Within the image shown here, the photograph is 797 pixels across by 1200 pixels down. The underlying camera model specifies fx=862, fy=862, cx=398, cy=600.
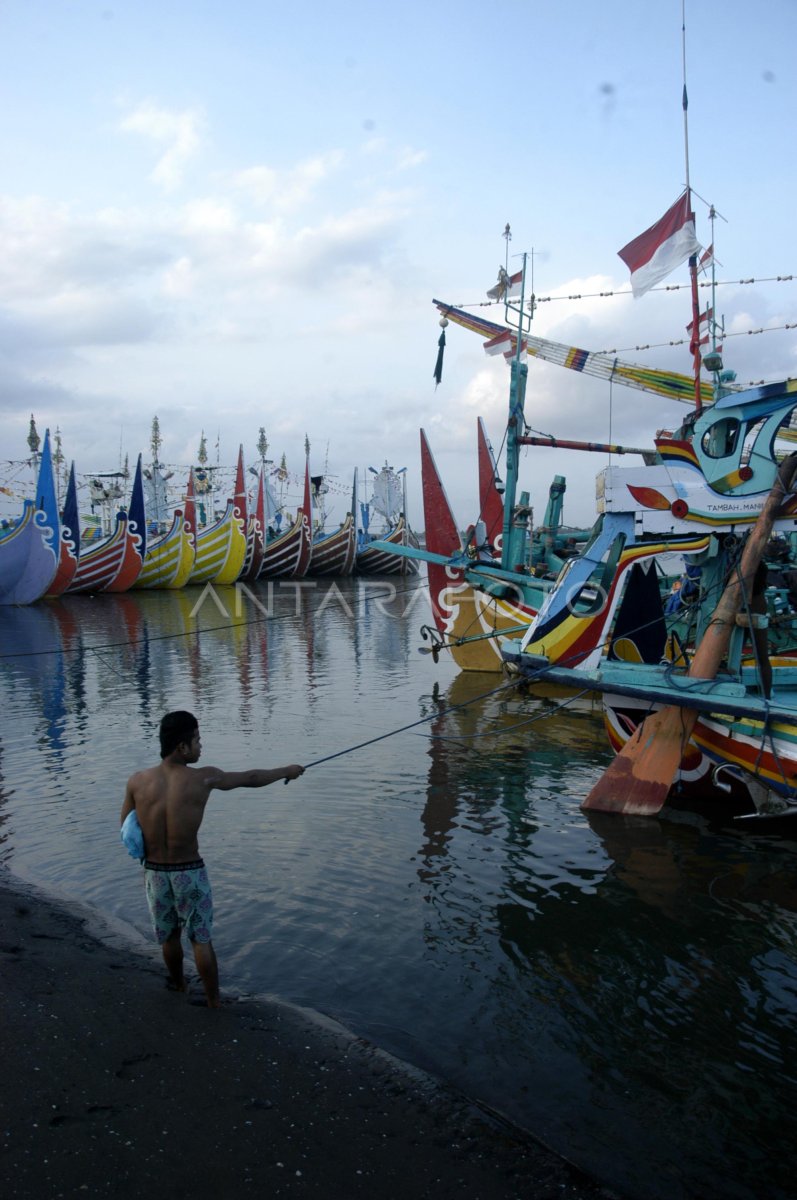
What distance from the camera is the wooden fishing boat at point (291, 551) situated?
2215 inches

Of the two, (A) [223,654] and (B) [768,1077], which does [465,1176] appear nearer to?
(B) [768,1077]

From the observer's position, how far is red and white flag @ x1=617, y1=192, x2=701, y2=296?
13.0 metres

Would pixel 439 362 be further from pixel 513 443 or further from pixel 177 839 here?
pixel 177 839

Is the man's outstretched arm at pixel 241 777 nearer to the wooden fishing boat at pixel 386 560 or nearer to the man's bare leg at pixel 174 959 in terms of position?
the man's bare leg at pixel 174 959

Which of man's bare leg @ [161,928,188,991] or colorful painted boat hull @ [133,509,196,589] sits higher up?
colorful painted boat hull @ [133,509,196,589]

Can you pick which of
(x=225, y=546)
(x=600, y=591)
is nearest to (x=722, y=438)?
(x=600, y=591)

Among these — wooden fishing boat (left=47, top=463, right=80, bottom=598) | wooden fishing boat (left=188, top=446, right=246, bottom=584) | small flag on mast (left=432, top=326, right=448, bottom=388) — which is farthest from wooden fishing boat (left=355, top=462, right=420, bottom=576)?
small flag on mast (left=432, top=326, right=448, bottom=388)

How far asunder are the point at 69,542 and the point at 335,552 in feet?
81.9

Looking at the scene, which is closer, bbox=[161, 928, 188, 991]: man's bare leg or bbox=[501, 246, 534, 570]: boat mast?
bbox=[161, 928, 188, 991]: man's bare leg

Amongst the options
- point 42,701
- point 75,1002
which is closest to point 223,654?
point 42,701

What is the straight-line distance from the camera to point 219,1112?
369 centimetres

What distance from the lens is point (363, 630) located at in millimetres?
27547

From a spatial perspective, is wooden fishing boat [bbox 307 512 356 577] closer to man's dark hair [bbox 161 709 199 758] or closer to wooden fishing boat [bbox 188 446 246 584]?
wooden fishing boat [bbox 188 446 246 584]

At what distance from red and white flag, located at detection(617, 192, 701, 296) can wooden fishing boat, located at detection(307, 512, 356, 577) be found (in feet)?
154
